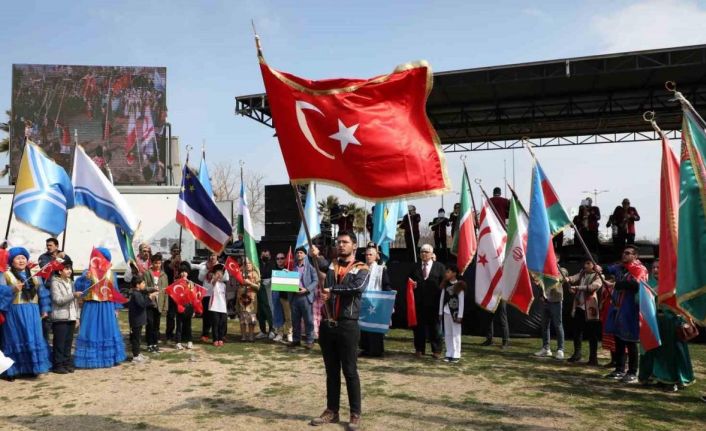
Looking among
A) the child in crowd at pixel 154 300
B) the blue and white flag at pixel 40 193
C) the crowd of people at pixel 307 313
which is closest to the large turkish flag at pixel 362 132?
the crowd of people at pixel 307 313

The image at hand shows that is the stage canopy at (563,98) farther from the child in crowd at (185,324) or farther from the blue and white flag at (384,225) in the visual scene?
the child in crowd at (185,324)

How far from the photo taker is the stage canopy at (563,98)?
15164 mm

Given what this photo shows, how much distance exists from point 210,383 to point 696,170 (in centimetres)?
634

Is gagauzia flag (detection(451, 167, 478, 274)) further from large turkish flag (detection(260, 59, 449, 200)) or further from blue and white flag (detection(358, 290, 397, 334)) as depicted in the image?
large turkish flag (detection(260, 59, 449, 200))

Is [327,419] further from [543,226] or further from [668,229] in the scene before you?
[543,226]

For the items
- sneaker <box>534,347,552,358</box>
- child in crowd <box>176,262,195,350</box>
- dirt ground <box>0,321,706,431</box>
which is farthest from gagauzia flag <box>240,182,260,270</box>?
sneaker <box>534,347,552,358</box>

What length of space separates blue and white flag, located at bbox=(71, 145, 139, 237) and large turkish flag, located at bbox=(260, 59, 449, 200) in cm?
514

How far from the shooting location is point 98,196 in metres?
9.59

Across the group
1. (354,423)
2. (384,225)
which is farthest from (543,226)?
(384,225)

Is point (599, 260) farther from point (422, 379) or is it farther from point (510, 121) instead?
point (422, 379)

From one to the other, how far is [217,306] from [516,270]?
5.79 metres

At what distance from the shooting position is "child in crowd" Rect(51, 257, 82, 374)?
842cm

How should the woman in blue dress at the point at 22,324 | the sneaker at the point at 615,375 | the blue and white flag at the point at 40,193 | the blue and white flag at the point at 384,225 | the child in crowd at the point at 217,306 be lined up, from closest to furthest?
the woman in blue dress at the point at 22,324 → the sneaker at the point at 615,375 → the blue and white flag at the point at 40,193 → the child in crowd at the point at 217,306 → the blue and white flag at the point at 384,225

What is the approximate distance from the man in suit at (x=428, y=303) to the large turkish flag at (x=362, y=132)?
543 centimetres
